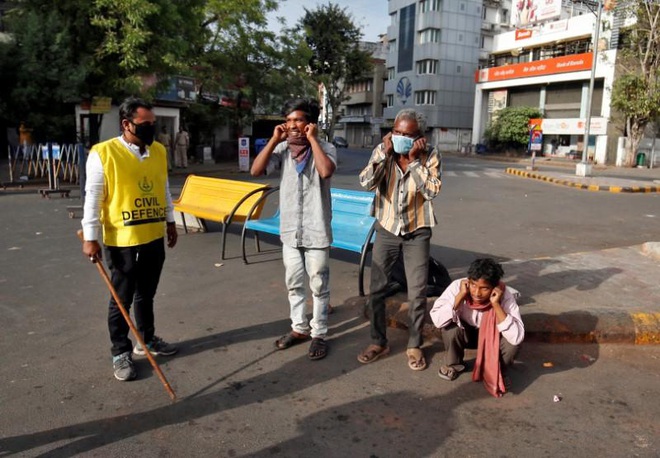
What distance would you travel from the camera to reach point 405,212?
143 inches

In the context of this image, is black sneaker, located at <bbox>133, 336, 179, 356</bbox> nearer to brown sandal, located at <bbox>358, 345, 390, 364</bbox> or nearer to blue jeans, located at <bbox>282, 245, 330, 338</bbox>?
blue jeans, located at <bbox>282, 245, 330, 338</bbox>

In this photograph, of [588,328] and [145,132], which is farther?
[588,328]

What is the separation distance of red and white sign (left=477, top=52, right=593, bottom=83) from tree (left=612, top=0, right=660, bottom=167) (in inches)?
218

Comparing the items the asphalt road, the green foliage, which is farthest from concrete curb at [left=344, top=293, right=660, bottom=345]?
the green foliage

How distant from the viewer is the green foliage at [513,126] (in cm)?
4081

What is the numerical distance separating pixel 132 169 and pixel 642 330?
3.93m

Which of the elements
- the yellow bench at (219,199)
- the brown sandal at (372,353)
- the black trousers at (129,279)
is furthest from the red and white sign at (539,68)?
the black trousers at (129,279)

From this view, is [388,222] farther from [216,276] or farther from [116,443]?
[216,276]

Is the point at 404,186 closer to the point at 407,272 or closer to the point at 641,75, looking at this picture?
the point at 407,272

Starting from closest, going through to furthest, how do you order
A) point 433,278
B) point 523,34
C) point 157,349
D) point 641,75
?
1. point 157,349
2. point 433,278
3. point 641,75
4. point 523,34

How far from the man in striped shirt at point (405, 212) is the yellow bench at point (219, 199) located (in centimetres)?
351

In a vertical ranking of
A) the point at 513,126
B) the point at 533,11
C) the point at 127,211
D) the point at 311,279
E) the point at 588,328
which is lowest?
the point at 588,328

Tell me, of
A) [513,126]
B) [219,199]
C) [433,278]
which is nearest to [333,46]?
[513,126]

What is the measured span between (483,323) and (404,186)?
1.03 metres
